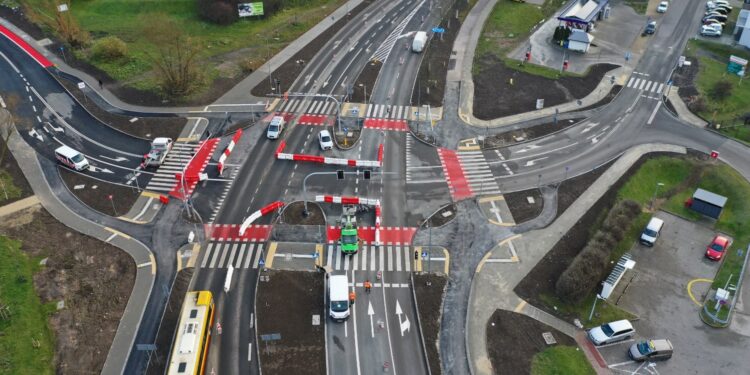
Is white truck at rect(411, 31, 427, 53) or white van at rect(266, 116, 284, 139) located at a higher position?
white truck at rect(411, 31, 427, 53)

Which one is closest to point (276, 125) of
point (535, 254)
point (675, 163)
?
point (535, 254)

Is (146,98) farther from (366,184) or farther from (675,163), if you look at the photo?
(675,163)

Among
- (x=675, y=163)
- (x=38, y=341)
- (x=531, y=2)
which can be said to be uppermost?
(x=531, y=2)

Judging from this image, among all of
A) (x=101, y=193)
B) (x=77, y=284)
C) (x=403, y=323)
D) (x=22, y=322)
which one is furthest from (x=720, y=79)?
(x=22, y=322)

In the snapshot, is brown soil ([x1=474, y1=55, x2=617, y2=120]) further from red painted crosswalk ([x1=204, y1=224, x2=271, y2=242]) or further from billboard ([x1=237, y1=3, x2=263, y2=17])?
billboard ([x1=237, y1=3, x2=263, y2=17])

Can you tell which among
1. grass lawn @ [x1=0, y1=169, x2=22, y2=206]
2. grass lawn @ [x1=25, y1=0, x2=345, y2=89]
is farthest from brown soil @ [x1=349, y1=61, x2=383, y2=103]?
grass lawn @ [x1=0, y1=169, x2=22, y2=206]

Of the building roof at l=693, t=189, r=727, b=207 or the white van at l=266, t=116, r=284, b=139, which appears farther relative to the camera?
the white van at l=266, t=116, r=284, b=139

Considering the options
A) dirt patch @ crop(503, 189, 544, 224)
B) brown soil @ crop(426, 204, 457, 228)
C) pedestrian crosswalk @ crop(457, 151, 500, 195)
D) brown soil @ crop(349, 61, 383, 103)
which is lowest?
brown soil @ crop(426, 204, 457, 228)

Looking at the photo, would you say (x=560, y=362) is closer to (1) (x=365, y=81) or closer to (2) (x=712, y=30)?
(1) (x=365, y=81)
